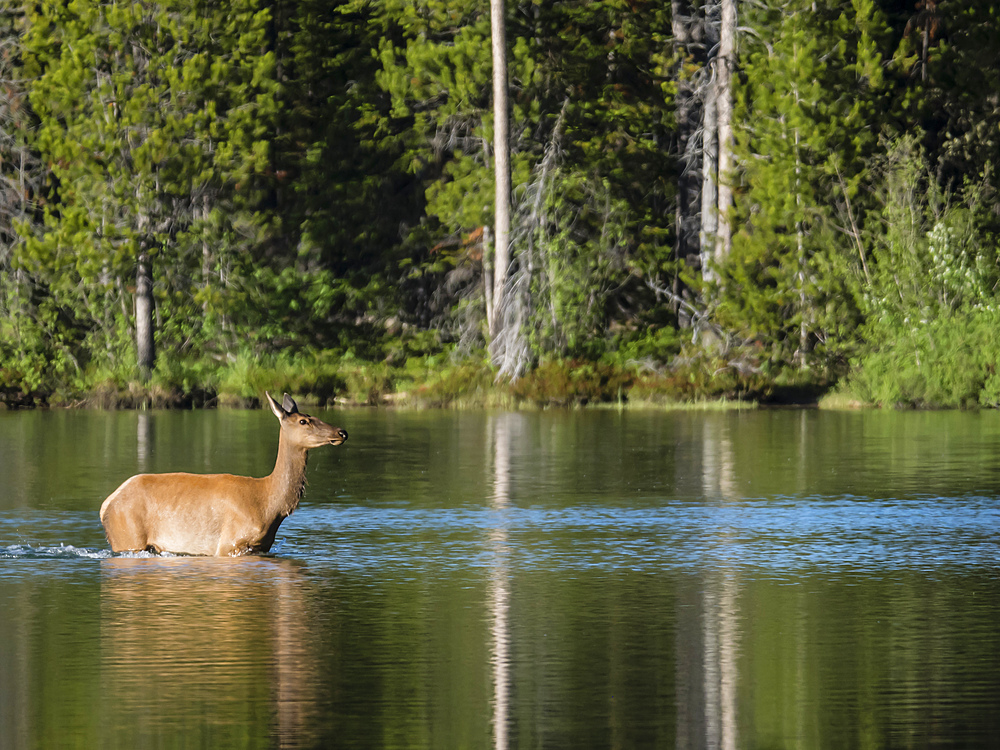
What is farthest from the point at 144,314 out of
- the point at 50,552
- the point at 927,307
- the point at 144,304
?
the point at 50,552

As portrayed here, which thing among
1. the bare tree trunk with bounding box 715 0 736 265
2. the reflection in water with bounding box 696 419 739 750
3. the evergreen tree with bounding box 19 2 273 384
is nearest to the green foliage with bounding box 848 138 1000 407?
the bare tree trunk with bounding box 715 0 736 265

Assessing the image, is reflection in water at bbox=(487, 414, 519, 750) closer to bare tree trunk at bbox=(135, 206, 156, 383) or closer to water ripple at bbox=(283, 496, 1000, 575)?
water ripple at bbox=(283, 496, 1000, 575)

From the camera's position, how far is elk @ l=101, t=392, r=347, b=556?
1392cm

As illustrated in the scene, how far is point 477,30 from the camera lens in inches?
1779

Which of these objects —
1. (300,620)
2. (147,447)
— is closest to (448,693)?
(300,620)

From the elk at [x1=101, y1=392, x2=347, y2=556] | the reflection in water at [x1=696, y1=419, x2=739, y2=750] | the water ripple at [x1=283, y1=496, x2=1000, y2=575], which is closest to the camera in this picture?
the reflection in water at [x1=696, y1=419, x2=739, y2=750]

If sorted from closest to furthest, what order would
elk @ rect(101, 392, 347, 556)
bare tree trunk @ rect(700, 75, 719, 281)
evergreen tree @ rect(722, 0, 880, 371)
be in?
1. elk @ rect(101, 392, 347, 556)
2. evergreen tree @ rect(722, 0, 880, 371)
3. bare tree trunk @ rect(700, 75, 719, 281)

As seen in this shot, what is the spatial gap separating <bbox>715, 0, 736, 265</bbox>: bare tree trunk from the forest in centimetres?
8

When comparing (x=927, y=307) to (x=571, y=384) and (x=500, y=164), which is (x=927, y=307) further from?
(x=500, y=164)

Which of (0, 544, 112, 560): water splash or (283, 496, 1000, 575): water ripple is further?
(0, 544, 112, 560): water splash

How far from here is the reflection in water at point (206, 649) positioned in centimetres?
820

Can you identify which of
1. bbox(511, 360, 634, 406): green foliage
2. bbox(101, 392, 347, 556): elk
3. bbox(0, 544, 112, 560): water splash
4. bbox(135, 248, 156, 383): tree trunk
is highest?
bbox(135, 248, 156, 383): tree trunk

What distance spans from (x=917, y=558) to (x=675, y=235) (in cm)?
3383

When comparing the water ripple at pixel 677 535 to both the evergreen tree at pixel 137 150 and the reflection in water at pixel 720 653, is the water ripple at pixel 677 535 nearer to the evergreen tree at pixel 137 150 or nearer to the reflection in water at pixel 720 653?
the reflection in water at pixel 720 653
